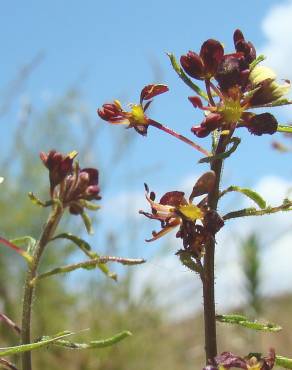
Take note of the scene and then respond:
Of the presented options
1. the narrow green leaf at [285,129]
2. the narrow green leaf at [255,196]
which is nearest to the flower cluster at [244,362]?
the narrow green leaf at [255,196]

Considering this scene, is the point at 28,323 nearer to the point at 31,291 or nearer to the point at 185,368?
the point at 31,291

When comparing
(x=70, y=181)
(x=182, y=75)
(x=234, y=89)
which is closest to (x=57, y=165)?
(x=70, y=181)

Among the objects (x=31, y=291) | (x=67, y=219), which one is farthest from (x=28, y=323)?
(x=67, y=219)

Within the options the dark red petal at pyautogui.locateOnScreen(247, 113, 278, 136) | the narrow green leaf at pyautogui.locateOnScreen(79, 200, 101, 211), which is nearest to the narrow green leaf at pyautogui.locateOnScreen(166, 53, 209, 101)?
the dark red petal at pyautogui.locateOnScreen(247, 113, 278, 136)

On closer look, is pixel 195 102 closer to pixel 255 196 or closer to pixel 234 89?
pixel 234 89

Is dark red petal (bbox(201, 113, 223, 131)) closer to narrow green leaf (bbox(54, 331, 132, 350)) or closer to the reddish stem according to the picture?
the reddish stem

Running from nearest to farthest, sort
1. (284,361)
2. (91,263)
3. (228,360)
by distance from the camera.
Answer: (228,360)
(284,361)
(91,263)
